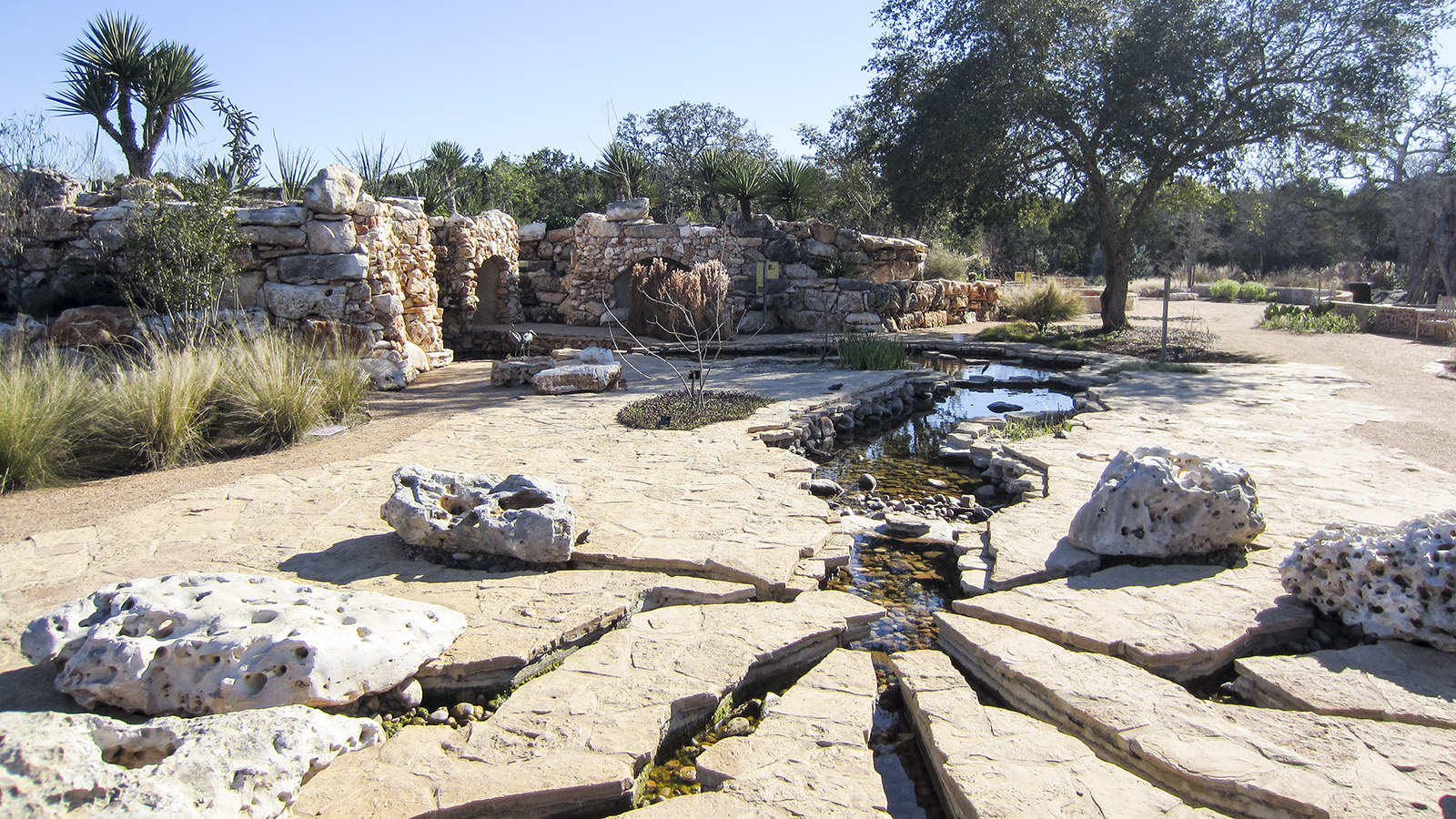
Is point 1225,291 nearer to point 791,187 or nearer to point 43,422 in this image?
point 791,187

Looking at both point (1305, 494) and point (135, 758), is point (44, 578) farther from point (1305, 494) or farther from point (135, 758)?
point (1305, 494)

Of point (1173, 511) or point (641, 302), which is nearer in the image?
point (1173, 511)

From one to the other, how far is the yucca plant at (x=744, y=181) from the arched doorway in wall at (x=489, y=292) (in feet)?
16.0

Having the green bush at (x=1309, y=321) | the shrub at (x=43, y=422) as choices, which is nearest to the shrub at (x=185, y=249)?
the shrub at (x=43, y=422)

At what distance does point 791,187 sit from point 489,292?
6.67 metres

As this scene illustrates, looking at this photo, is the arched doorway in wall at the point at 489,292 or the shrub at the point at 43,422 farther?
the arched doorway in wall at the point at 489,292

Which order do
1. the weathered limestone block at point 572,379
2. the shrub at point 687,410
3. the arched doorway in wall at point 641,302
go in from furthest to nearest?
1. the arched doorway in wall at point 641,302
2. the weathered limestone block at point 572,379
3. the shrub at point 687,410

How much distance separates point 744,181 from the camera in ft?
52.9

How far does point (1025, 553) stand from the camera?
14.2 ft

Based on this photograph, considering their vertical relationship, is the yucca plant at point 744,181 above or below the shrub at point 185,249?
above

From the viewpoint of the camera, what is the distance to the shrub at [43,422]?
531cm

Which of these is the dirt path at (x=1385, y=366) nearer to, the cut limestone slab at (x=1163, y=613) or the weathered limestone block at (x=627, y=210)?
the cut limestone slab at (x=1163, y=613)

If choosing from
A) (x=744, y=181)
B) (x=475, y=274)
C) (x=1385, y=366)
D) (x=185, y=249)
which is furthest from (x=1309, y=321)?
(x=185, y=249)

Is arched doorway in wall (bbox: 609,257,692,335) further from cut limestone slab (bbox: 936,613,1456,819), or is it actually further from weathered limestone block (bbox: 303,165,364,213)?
cut limestone slab (bbox: 936,613,1456,819)
